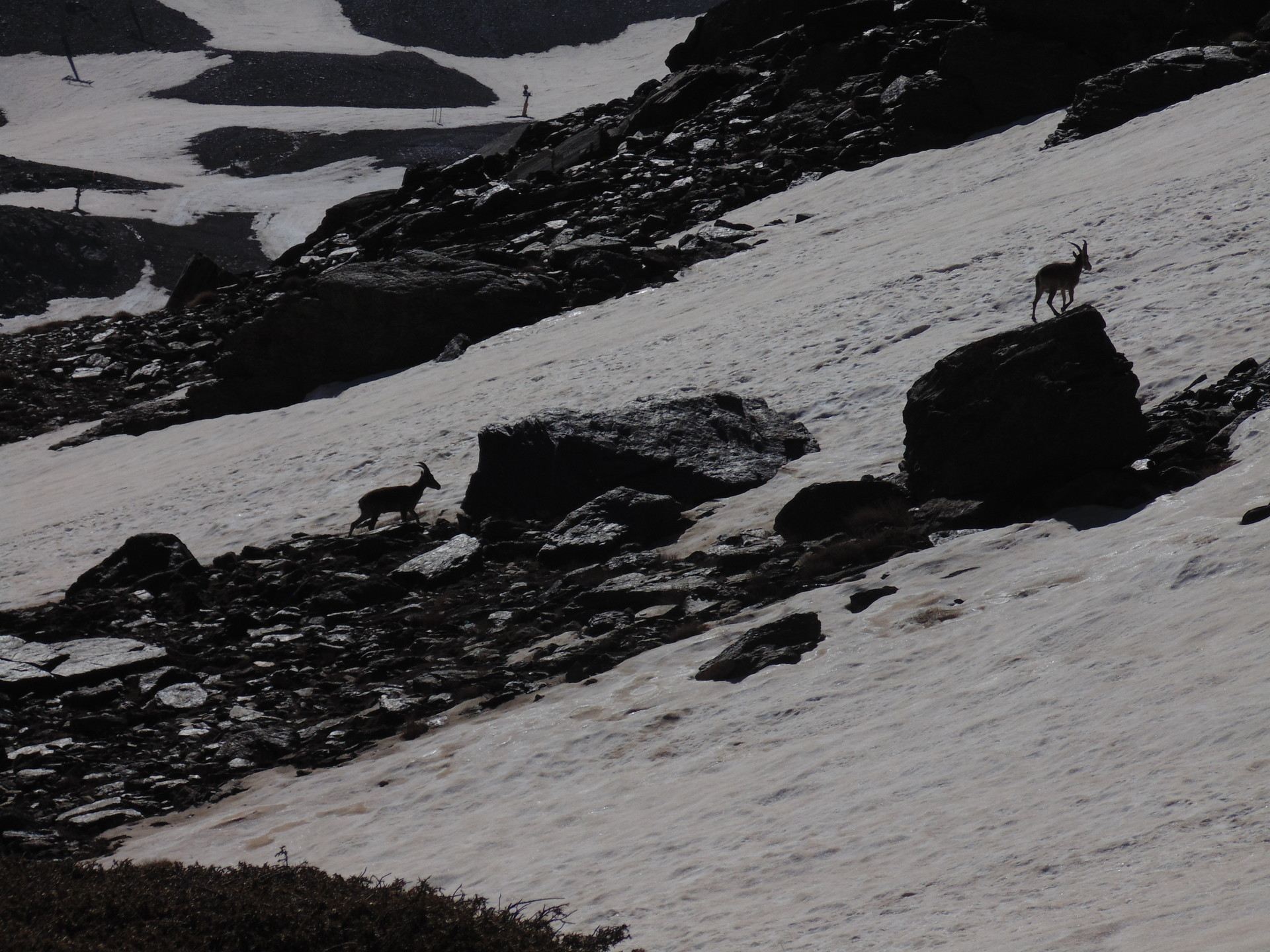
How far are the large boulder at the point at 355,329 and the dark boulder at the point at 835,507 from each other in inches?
653

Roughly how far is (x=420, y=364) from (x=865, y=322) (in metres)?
11.5

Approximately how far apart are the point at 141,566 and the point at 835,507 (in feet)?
30.4

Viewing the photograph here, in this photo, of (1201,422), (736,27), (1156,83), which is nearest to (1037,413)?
(1201,422)

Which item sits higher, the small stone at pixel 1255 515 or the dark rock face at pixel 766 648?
the small stone at pixel 1255 515

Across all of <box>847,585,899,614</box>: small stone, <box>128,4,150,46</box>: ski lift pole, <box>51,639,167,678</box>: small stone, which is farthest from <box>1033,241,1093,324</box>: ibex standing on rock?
<box>128,4,150,46</box>: ski lift pole

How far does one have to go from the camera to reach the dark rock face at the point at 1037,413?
11258 mm

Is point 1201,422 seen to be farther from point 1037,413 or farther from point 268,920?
point 268,920

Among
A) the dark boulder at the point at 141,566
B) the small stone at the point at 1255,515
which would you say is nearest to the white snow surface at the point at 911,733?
the small stone at the point at 1255,515

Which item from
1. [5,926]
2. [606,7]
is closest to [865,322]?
[5,926]

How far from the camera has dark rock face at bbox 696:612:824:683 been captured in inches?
374

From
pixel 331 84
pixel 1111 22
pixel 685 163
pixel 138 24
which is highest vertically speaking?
pixel 138 24

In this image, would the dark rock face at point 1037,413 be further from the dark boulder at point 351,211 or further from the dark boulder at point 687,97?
the dark boulder at point 351,211

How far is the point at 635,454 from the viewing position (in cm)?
1502

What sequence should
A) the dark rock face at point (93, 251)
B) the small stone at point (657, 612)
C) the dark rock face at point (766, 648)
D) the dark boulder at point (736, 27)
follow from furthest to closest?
1. the dark rock face at point (93, 251)
2. the dark boulder at point (736, 27)
3. the small stone at point (657, 612)
4. the dark rock face at point (766, 648)
